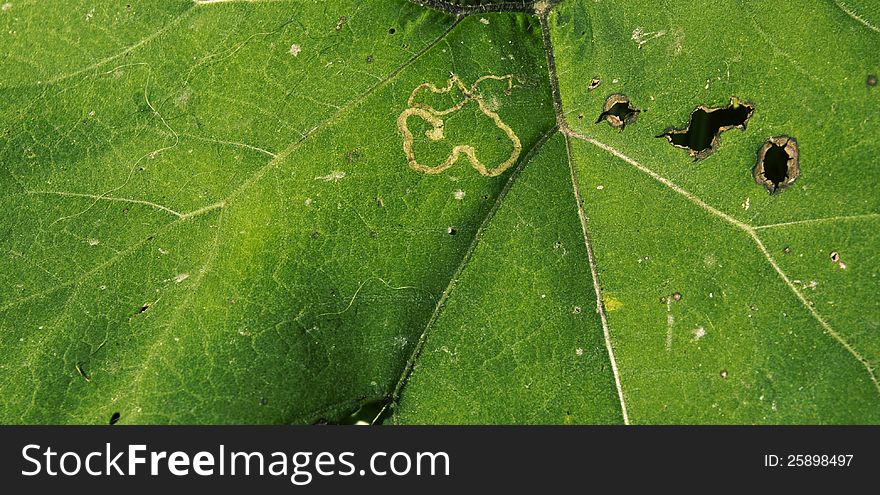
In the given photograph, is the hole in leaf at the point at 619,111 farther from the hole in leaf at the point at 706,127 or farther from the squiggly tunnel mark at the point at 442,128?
the squiggly tunnel mark at the point at 442,128

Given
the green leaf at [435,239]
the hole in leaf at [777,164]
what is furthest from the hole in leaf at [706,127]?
the hole in leaf at [777,164]

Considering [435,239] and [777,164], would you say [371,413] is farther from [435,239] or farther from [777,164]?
[777,164]

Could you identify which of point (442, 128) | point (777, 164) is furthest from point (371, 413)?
point (777, 164)

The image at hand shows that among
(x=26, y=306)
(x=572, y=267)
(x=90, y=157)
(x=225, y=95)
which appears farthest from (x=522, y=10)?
(x=26, y=306)

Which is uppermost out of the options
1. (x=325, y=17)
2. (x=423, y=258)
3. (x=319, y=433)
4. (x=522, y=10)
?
(x=325, y=17)

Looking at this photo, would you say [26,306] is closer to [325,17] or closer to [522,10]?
[325,17]

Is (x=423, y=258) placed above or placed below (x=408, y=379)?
above
